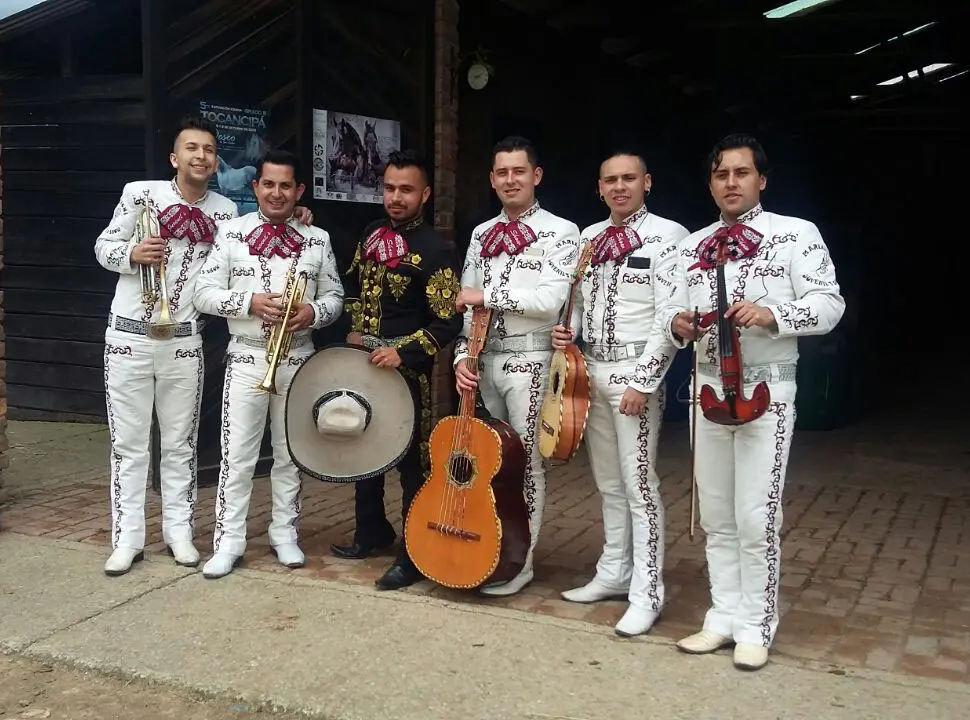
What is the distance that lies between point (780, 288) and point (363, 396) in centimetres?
188

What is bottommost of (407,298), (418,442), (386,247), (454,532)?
(454,532)

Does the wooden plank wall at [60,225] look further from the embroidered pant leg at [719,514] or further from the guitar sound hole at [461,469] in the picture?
the embroidered pant leg at [719,514]

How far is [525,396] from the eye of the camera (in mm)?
4516

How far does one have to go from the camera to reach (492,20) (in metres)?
8.15

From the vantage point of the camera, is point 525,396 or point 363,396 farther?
point 363,396

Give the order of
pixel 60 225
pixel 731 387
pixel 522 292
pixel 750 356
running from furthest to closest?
1. pixel 60 225
2. pixel 522 292
3. pixel 750 356
4. pixel 731 387

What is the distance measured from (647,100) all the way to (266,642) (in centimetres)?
822

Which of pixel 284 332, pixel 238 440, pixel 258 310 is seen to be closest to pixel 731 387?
pixel 284 332

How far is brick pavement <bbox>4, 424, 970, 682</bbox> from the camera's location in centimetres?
425

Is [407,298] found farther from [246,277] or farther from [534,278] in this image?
[246,277]

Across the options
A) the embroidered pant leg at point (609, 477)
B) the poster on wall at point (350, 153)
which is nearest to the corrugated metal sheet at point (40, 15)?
the poster on wall at point (350, 153)

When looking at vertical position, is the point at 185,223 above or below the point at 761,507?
above

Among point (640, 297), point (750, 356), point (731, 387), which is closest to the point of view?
point (731, 387)

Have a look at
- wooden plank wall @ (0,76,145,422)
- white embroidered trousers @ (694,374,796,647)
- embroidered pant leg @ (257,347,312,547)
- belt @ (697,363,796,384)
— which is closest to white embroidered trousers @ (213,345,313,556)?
embroidered pant leg @ (257,347,312,547)
